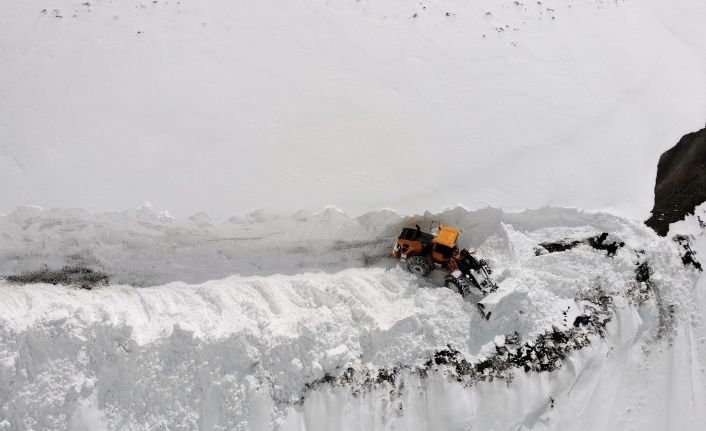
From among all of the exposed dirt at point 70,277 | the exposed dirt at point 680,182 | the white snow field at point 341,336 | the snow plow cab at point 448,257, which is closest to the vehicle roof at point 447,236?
the snow plow cab at point 448,257

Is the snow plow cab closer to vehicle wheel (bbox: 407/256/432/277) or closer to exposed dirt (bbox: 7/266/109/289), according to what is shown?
vehicle wheel (bbox: 407/256/432/277)

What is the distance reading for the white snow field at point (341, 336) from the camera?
7.18 metres

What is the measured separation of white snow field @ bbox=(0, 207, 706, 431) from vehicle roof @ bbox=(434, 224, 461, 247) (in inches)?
24.8

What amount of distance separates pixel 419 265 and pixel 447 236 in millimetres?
900

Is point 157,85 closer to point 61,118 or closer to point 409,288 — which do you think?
point 61,118

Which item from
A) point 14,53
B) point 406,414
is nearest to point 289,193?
point 406,414

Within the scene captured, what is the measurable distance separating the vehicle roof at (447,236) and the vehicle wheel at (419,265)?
0.63m

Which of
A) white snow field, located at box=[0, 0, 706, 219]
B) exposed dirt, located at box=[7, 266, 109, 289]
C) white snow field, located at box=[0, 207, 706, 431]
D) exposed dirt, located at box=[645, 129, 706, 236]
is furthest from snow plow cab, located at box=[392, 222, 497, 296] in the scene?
exposed dirt, located at box=[7, 266, 109, 289]

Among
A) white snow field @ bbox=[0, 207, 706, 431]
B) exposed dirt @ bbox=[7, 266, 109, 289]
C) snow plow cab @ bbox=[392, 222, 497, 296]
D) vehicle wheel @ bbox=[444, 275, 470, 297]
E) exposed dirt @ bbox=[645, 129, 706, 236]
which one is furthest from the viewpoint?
exposed dirt @ bbox=[645, 129, 706, 236]

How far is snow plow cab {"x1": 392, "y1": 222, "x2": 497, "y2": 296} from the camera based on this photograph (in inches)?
338

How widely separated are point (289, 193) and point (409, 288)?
303 centimetres

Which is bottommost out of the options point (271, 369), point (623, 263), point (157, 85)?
point (271, 369)

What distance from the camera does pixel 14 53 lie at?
364 inches

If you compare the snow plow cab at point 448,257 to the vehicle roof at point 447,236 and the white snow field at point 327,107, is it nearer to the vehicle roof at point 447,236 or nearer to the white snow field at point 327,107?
the vehicle roof at point 447,236
